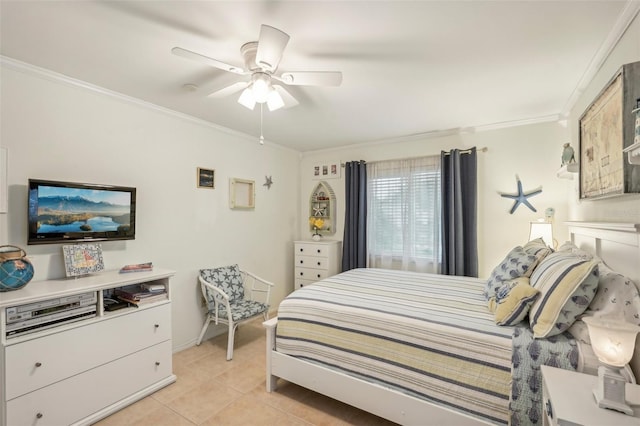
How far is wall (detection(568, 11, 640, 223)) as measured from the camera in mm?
1564

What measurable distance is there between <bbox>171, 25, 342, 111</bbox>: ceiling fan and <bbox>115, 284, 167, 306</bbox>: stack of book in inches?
65.8

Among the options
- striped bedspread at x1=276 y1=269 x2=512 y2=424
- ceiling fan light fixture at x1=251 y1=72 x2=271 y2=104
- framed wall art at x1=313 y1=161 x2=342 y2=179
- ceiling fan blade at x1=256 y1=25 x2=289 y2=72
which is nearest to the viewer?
ceiling fan blade at x1=256 y1=25 x2=289 y2=72

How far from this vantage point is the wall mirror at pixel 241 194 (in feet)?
12.0

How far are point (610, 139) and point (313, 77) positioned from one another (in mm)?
1888

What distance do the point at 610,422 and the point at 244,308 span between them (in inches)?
111

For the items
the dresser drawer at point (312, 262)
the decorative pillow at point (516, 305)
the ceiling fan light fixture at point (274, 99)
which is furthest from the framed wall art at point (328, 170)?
the decorative pillow at point (516, 305)

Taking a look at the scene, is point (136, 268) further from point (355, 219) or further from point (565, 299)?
point (565, 299)

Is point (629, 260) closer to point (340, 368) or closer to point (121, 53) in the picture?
point (340, 368)

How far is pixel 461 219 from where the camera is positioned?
3539 millimetres

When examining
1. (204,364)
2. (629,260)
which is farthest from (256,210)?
(629,260)

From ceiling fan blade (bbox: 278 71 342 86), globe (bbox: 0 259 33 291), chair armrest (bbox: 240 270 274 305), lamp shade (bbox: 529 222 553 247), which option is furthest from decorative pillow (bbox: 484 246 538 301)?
globe (bbox: 0 259 33 291)

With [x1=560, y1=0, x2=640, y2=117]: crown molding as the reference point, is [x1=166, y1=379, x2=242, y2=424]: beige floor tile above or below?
below

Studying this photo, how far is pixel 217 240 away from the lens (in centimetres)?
349

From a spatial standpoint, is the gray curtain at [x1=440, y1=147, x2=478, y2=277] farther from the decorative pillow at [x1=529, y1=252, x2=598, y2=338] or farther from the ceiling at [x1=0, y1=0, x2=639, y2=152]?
the decorative pillow at [x1=529, y1=252, x2=598, y2=338]
